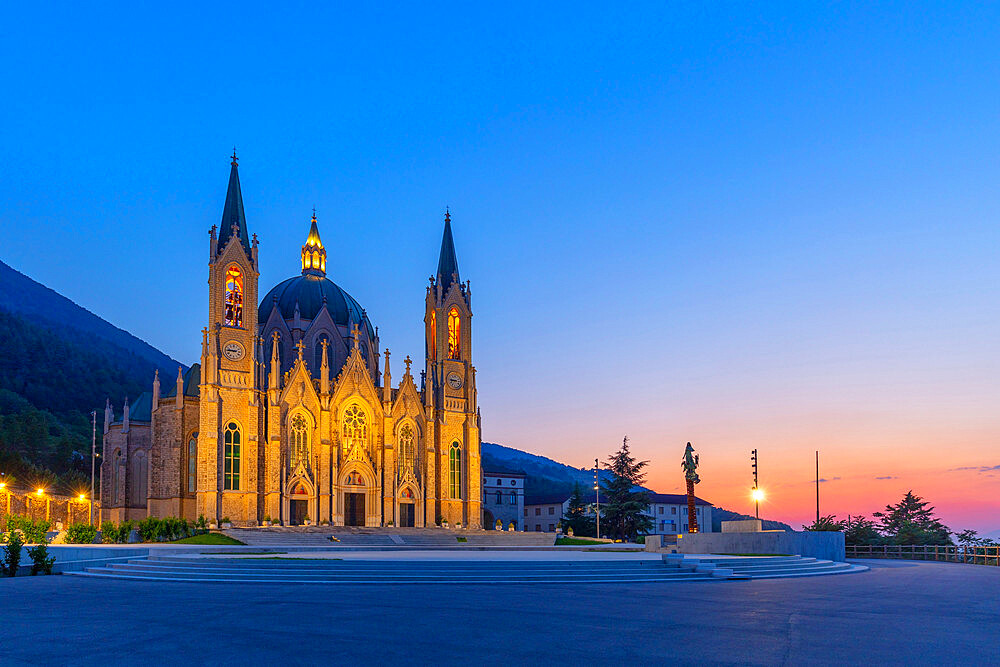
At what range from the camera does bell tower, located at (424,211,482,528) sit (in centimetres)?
6981

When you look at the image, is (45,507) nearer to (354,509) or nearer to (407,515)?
(354,509)

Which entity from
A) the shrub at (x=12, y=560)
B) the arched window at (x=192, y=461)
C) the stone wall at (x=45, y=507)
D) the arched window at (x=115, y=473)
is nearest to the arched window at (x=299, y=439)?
the arched window at (x=192, y=461)

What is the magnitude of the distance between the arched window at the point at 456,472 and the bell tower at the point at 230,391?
15859 millimetres

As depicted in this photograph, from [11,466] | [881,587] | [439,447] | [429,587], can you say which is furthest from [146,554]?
[11,466]

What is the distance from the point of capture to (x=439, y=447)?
69875mm

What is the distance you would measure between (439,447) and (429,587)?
4813 cm

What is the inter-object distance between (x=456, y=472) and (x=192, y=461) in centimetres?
1989

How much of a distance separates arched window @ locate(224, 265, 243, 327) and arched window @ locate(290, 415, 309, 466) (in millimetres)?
7714

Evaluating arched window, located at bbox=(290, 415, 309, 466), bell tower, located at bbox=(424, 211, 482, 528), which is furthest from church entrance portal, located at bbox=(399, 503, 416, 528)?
arched window, located at bbox=(290, 415, 309, 466)

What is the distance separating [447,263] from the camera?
75.1 metres

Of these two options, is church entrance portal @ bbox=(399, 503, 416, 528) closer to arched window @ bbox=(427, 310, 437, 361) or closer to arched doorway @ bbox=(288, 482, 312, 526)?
arched doorway @ bbox=(288, 482, 312, 526)

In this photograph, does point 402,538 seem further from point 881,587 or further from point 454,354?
point 881,587

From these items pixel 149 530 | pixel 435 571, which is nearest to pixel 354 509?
pixel 149 530

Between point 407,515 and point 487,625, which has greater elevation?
point 487,625
